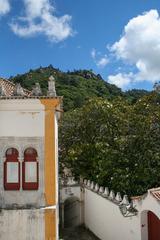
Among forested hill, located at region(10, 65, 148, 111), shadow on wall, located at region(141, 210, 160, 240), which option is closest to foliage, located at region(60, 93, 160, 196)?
shadow on wall, located at region(141, 210, 160, 240)

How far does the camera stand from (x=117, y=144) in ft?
101

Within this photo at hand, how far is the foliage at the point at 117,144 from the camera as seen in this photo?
92.3ft

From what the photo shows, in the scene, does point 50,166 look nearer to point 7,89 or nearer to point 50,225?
point 50,225

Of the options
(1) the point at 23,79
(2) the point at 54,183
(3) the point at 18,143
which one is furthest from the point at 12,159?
(1) the point at 23,79

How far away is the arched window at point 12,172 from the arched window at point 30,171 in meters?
0.26

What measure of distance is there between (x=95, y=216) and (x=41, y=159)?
10051 millimetres

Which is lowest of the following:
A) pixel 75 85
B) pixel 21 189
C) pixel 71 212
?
pixel 71 212

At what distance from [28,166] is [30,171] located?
0.23 m

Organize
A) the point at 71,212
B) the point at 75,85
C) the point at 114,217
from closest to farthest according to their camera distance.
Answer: the point at 114,217
the point at 71,212
the point at 75,85

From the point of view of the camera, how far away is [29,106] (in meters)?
19.5

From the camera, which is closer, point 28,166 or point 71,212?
point 28,166

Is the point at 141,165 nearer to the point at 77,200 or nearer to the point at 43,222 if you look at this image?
the point at 77,200

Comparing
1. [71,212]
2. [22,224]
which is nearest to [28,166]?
[22,224]

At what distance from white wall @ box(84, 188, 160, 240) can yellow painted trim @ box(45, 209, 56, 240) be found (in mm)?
3983
